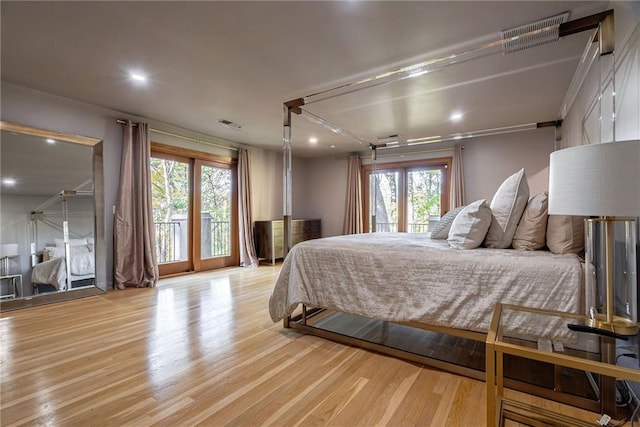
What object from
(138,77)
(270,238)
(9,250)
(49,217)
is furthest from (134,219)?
(270,238)

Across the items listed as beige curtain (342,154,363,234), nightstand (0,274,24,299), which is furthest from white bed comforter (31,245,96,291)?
beige curtain (342,154,363,234)

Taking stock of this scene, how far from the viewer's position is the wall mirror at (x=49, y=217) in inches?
125

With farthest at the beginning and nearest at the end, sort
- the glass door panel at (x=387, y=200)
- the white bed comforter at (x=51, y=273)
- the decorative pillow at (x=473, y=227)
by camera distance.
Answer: the glass door panel at (x=387, y=200)
the white bed comforter at (x=51, y=273)
the decorative pillow at (x=473, y=227)

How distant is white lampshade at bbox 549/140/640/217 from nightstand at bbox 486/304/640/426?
0.50 meters

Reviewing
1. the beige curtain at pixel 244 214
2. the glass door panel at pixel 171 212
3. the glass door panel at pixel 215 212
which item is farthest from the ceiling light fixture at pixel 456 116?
the glass door panel at pixel 171 212

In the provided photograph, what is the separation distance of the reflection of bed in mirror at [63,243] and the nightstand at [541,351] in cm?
447

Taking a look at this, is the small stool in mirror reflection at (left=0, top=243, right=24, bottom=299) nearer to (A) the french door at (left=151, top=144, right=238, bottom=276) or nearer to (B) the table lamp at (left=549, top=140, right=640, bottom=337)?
(A) the french door at (left=151, top=144, right=238, bottom=276)

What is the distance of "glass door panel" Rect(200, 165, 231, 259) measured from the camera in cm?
521

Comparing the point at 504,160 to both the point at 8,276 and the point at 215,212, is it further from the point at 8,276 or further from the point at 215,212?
the point at 8,276

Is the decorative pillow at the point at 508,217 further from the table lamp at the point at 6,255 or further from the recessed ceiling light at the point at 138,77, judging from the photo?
the table lamp at the point at 6,255

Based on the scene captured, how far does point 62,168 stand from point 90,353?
2.64 metres

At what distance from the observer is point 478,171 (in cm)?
514

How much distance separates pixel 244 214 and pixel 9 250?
10.1ft

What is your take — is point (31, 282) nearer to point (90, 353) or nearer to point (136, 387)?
point (90, 353)
